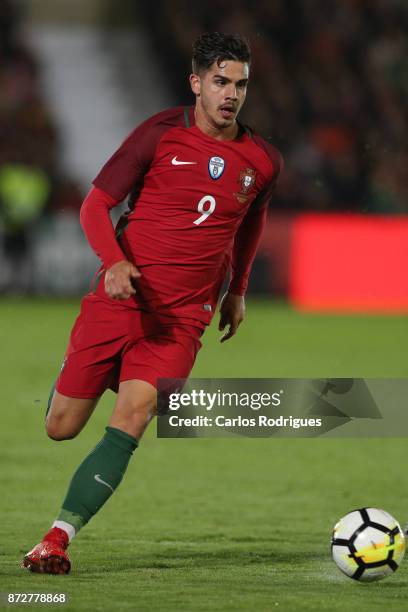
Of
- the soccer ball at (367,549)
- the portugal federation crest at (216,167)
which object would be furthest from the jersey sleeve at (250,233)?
the soccer ball at (367,549)

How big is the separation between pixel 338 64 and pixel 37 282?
6.52m

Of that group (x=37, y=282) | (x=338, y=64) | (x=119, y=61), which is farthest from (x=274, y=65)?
(x=37, y=282)

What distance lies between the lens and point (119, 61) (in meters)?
→ 23.2

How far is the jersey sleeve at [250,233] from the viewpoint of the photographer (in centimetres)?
516

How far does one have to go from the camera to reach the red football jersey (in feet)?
16.3

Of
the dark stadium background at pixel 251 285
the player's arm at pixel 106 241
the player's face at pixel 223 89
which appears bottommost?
the dark stadium background at pixel 251 285

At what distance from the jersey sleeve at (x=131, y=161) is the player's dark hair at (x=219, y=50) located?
0.84 ft

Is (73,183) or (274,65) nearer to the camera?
(73,183)

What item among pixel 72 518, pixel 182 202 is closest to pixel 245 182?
pixel 182 202

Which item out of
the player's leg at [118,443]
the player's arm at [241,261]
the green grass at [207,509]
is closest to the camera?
the green grass at [207,509]

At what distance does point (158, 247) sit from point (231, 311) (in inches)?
23.4

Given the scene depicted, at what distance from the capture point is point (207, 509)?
6.38 metres

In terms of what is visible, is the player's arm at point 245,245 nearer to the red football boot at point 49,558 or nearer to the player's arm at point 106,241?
the player's arm at point 106,241

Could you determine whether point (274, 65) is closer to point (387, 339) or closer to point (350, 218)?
point (350, 218)
